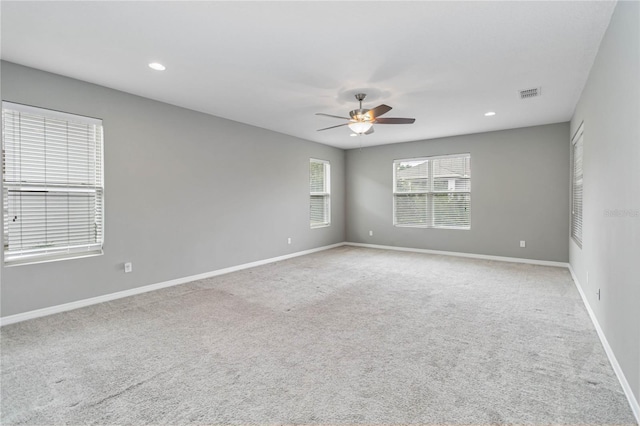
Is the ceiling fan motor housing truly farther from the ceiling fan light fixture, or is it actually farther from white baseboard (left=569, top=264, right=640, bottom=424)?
white baseboard (left=569, top=264, right=640, bottom=424)

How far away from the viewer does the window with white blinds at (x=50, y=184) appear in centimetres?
317

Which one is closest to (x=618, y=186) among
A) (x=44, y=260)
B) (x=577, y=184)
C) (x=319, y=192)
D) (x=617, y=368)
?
(x=617, y=368)

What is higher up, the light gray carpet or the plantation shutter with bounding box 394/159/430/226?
the plantation shutter with bounding box 394/159/430/226

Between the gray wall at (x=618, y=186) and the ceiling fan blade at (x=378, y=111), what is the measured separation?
75.3 inches

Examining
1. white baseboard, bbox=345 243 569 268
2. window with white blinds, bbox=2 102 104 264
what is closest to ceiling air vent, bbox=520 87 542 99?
white baseboard, bbox=345 243 569 268

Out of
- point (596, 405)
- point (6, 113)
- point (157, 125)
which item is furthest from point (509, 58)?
point (6, 113)

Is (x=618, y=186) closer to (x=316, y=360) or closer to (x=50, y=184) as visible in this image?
(x=316, y=360)

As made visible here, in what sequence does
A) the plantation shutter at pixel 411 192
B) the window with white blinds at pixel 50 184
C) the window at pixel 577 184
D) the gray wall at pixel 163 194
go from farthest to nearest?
1. the plantation shutter at pixel 411 192
2. the window at pixel 577 184
3. the gray wall at pixel 163 194
4. the window with white blinds at pixel 50 184

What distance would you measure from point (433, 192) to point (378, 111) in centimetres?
382

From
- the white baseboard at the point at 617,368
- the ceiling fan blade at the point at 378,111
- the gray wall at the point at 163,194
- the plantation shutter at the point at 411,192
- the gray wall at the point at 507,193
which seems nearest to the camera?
the white baseboard at the point at 617,368

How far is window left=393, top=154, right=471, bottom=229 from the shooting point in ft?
21.8

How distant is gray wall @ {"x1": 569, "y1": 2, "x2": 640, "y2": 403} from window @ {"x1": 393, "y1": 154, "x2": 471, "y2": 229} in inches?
133

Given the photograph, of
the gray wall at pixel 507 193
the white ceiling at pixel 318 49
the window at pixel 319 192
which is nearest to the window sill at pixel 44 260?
A: the white ceiling at pixel 318 49

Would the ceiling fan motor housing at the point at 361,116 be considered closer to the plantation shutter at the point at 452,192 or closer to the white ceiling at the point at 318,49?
the white ceiling at the point at 318,49
